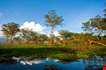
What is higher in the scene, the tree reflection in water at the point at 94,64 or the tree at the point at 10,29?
the tree at the point at 10,29

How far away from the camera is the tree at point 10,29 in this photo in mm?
60069

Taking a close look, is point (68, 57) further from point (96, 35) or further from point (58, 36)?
point (58, 36)

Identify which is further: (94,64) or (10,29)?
(10,29)

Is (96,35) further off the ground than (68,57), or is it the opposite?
(96,35)

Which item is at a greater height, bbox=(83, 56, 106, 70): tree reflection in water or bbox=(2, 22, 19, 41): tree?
bbox=(2, 22, 19, 41): tree

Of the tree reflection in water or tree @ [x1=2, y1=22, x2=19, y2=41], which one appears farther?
tree @ [x1=2, y1=22, x2=19, y2=41]

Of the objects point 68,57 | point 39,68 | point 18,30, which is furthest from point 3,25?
point 39,68

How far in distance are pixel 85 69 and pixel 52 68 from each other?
2517 millimetres

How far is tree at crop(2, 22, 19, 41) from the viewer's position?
6007cm

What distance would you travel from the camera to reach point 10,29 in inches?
2359

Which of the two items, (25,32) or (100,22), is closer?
(100,22)

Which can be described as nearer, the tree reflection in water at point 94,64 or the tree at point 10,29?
the tree reflection in water at point 94,64

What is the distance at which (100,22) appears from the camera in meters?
17.8

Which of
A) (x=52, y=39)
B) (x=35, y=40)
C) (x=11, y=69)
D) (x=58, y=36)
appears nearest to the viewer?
(x=11, y=69)
